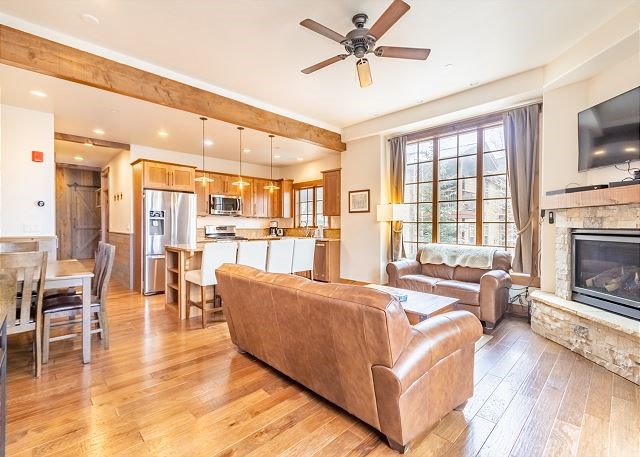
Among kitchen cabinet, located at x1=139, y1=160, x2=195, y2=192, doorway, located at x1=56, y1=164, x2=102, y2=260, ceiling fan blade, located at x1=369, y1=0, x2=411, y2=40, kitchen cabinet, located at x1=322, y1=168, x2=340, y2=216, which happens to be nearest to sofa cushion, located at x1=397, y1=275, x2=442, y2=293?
kitchen cabinet, located at x1=322, y1=168, x2=340, y2=216

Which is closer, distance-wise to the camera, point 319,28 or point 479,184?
point 319,28

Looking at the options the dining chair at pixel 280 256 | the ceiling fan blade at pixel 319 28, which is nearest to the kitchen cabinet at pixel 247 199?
the dining chair at pixel 280 256

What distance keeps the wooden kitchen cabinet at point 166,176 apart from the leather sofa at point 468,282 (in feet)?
13.4

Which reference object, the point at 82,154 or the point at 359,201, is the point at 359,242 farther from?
the point at 82,154

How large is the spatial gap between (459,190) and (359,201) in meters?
1.73

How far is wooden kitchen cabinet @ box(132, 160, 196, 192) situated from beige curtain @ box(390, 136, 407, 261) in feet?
12.4

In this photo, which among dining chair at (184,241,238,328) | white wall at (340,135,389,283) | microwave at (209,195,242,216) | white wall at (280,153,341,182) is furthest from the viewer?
white wall at (280,153,341,182)

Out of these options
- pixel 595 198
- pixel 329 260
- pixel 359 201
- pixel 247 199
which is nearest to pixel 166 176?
pixel 247 199

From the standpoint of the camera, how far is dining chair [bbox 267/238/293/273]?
4238 mm

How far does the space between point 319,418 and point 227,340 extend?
163 cm

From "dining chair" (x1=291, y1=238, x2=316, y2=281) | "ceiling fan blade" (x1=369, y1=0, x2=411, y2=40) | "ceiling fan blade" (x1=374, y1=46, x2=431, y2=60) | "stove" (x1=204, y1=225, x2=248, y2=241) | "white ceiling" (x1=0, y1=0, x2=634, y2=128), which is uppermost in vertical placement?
"white ceiling" (x1=0, y1=0, x2=634, y2=128)

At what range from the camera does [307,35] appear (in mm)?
2861

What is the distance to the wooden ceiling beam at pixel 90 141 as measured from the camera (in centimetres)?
510

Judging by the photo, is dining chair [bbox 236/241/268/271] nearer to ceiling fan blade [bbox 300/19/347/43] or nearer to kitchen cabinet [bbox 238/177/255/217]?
ceiling fan blade [bbox 300/19/347/43]
